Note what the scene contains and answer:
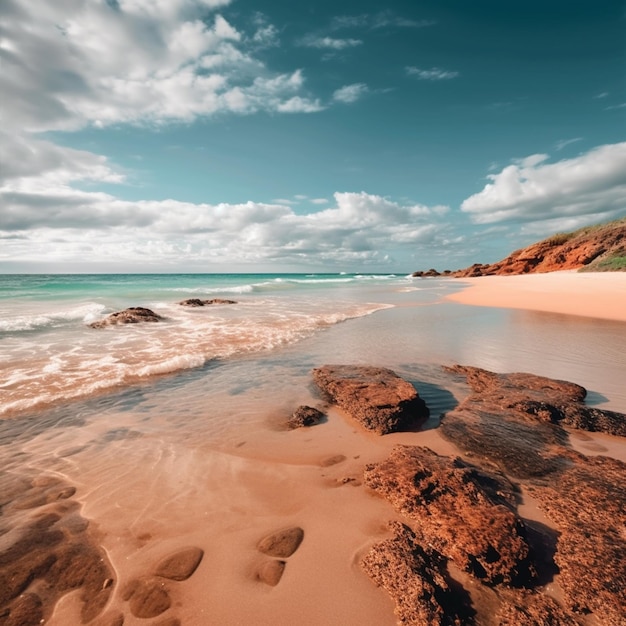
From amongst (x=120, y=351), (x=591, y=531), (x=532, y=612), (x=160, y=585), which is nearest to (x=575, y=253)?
(x=591, y=531)

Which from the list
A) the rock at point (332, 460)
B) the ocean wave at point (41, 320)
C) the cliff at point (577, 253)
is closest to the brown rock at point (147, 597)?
the rock at point (332, 460)

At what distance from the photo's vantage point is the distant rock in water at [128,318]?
13789mm

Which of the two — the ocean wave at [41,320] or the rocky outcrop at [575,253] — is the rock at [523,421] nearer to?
the ocean wave at [41,320]

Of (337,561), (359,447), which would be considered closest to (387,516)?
(337,561)

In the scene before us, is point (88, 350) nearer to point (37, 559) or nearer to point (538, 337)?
point (37, 559)

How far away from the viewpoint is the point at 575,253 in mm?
47250

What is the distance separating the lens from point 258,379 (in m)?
7.01

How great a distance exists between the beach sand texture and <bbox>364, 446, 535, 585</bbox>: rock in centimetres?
15

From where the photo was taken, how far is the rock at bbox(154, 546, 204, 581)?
2473 millimetres

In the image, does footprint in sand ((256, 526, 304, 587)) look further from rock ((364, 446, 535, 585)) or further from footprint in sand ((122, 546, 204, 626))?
rock ((364, 446, 535, 585))

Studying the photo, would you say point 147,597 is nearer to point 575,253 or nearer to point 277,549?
point 277,549

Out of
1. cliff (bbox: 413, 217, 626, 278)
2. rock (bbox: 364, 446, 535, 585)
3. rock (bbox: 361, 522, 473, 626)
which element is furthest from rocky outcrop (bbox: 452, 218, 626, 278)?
rock (bbox: 361, 522, 473, 626)

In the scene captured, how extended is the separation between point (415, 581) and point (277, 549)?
1.13m

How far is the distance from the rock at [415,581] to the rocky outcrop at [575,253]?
154ft
